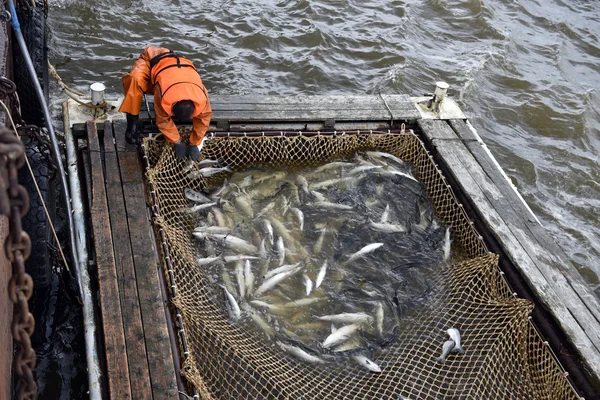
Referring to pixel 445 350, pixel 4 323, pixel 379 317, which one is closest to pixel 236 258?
pixel 379 317

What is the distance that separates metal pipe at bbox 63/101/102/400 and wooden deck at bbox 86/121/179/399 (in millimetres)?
163

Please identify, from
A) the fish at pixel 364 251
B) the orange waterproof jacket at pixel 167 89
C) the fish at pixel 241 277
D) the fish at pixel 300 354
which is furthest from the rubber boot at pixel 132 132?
the fish at pixel 300 354

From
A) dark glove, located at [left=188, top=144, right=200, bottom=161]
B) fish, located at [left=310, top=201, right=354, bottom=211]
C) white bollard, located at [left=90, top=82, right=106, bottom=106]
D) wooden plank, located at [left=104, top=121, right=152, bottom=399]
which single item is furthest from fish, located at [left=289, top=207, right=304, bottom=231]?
white bollard, located at [left=90, top=82, right=106, bottom=106]

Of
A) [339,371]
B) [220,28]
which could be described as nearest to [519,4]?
[220,28]

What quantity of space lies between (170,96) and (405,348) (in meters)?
3.62

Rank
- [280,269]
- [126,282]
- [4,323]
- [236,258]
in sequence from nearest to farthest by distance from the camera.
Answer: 1. [4,323]
2. [126,282]
3. [280,269]
4. [236,258]

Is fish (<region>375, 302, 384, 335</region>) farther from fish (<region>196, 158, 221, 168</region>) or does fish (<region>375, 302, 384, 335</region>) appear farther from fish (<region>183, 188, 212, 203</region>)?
fish (<region>196, 158, 221, 168</region>)

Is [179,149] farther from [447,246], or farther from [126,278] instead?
[447,246]

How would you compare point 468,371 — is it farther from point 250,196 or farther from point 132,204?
point 132,204

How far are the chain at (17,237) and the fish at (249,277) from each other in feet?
12.1

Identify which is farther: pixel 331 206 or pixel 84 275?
pixel 331 206

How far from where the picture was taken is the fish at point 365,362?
520 cm

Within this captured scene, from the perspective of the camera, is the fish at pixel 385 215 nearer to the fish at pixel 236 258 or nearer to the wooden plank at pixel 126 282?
the fish at pixel 236 258

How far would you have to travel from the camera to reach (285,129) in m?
7.64
